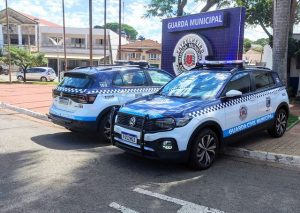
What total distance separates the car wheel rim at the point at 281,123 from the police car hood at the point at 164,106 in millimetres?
2716

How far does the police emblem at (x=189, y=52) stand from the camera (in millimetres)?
11461

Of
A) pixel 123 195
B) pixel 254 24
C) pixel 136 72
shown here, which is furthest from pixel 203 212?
pixel 254 24

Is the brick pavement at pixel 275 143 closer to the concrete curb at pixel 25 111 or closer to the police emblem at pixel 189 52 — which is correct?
the police emblem at pixel 189 52

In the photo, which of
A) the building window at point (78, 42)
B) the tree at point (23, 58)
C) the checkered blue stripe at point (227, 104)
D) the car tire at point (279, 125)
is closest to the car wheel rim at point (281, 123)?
the car tire at point (279, 125)

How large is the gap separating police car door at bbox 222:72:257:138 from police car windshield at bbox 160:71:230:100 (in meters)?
0.20

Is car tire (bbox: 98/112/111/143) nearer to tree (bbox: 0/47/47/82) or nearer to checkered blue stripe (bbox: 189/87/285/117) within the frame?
checkered blue stripe (bbox: 189/87/285/117)

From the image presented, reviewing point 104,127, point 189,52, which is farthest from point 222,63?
point 189,52

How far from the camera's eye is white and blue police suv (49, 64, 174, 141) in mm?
7406

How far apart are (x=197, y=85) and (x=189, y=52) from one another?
5384 millimetres

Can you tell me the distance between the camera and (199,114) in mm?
5699

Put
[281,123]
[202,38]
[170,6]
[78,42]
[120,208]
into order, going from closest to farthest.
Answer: [120,208] < [281,123] < [202,38] < [170,6] < [78,42]

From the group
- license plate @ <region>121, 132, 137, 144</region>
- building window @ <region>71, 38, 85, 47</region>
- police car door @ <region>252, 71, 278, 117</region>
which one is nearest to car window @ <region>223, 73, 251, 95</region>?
police car door @ <region>252, 71, 278, 117</region>

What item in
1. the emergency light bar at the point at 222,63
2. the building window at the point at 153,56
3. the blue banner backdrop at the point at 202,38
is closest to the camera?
the emergency light bar at the point at 222,63

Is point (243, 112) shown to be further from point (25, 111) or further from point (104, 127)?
point (25, 111)
